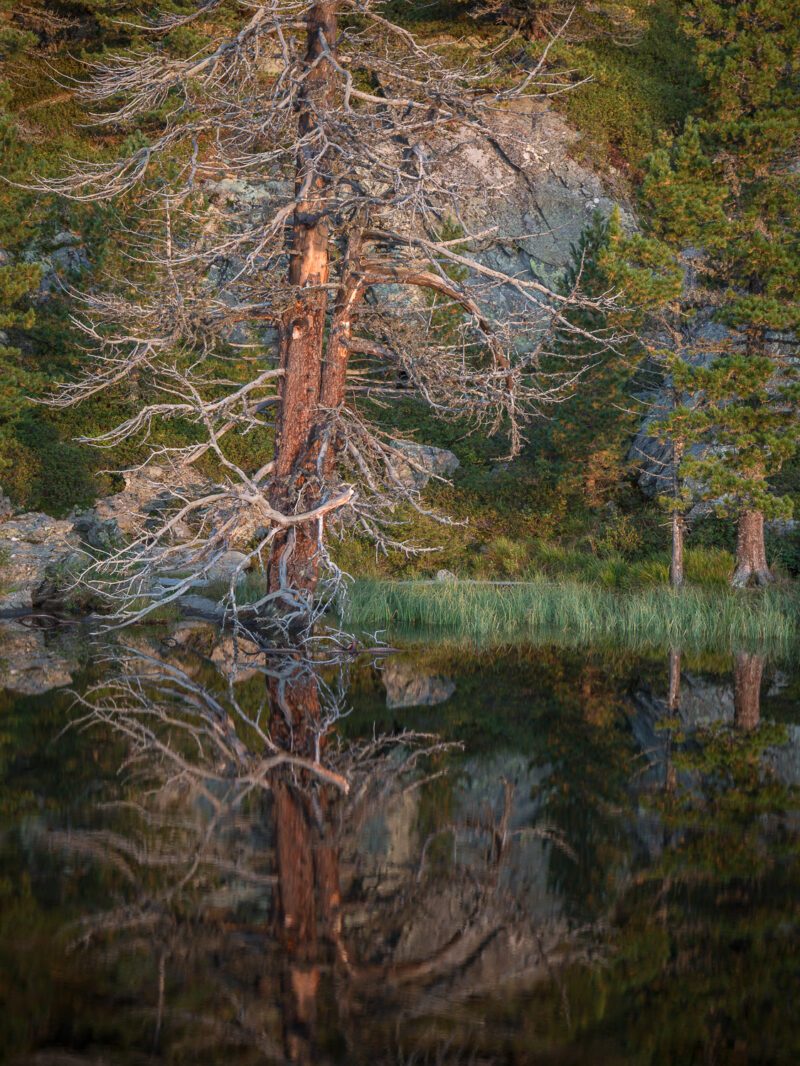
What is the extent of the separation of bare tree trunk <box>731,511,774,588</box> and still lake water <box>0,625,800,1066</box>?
1004cm

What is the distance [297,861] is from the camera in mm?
3979

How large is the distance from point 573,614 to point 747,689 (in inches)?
207

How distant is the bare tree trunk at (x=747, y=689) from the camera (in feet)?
23.3

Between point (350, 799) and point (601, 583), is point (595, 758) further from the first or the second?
point (601, 583)

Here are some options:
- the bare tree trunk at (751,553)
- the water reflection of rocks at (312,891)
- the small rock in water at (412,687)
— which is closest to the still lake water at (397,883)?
the water reflection of rocks at (312,891)

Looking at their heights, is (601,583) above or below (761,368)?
below

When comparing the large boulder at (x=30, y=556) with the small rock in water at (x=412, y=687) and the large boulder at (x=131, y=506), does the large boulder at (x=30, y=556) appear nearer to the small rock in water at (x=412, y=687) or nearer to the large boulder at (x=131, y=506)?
the large boulder at (x=131, y=506)

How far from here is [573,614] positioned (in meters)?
13.7

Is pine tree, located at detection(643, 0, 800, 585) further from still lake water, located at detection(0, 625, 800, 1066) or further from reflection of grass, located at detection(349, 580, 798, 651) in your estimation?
still lake water, located at detection(0, 625, 800, 1066)

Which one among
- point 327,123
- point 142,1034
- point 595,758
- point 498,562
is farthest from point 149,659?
point 498,562

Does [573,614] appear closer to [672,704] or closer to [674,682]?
[674,682]

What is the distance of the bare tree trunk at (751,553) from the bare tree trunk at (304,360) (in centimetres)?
869

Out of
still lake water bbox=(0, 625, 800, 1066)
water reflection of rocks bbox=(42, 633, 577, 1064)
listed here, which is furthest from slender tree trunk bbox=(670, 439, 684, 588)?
water reflection of rocks bbox=(42, 633, 577, 1064)

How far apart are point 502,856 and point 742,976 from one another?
1.31 m
